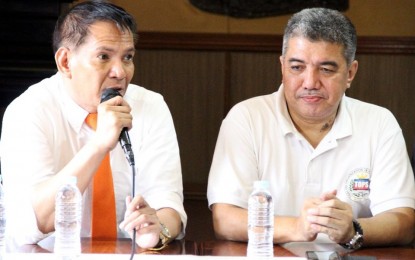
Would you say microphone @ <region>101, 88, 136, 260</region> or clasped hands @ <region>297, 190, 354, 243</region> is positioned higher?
microphone @ <region>101, 88, 136, 260</region>

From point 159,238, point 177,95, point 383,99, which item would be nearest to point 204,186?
point 177,95

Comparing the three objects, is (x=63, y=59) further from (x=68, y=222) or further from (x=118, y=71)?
(x=68, y=222)

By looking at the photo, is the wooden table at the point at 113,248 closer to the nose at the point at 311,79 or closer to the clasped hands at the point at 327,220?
the clasped hands at the point at 327,220

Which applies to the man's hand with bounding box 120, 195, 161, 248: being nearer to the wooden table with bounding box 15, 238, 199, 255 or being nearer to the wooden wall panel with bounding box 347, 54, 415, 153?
the wooden table with bounding box 15, 238, 199, 255

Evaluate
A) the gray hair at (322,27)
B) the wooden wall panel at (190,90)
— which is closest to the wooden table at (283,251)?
the gray hair at (322,27)

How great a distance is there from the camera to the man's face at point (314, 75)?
2959mm

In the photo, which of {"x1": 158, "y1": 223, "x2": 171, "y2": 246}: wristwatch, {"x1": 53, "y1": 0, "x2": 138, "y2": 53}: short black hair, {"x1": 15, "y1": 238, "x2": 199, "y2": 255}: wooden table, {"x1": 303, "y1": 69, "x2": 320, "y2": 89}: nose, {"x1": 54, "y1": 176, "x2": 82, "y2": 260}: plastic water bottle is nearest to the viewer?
{"x1": 54, "y1": 176, "x2": 82, "y2": 260}: plastic water bottle

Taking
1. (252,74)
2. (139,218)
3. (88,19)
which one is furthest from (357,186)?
(252,74)

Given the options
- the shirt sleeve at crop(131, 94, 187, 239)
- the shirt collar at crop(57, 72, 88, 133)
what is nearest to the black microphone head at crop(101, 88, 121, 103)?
the shirt collar at crop(57, 72, 88, 133)

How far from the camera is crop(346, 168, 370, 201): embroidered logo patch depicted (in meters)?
3.04

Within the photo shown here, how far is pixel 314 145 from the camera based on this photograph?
309 cm

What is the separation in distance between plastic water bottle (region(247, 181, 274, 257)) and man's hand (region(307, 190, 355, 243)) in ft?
0.57

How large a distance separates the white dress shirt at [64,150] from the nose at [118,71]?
192mm

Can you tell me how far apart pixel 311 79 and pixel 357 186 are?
0.39m
